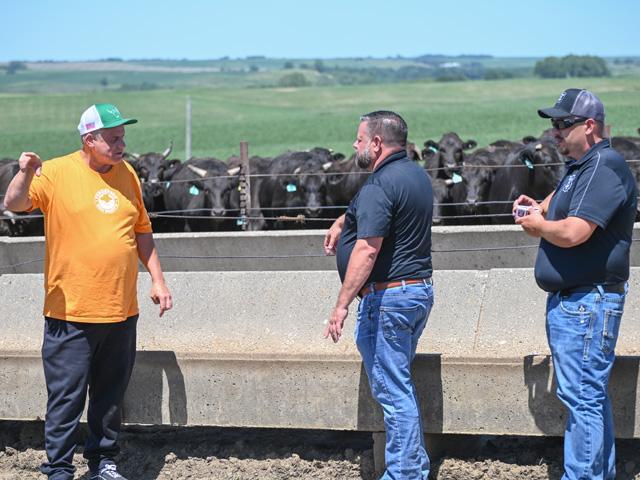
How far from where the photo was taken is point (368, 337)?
5547 mm

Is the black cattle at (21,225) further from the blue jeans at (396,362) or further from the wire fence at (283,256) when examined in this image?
the blue jeans at (396,362)

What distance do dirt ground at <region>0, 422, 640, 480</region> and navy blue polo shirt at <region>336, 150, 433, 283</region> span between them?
4.79ft

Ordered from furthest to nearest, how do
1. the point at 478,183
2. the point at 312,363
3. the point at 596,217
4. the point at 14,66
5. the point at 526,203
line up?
the point at 14,66 → the point at 478,183 → the point at 312,363 → the point at 526,203 → the point at 596,217

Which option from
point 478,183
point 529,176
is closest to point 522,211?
point 529,176

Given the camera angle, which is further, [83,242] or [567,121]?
[83,242]

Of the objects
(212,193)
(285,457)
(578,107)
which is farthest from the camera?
(212,193)

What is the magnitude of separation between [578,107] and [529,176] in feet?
34.6

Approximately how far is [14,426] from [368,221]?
3584 millimetres

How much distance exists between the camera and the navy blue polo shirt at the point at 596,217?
16.4 ft

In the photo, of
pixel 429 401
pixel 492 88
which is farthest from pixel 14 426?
pixel 492 88

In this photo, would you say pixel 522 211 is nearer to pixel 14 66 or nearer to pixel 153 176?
pixel 153 176

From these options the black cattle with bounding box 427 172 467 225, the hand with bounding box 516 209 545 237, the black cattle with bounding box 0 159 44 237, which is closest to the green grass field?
the black cattle with bounding box 427 172 467 225

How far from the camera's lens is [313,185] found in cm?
1680

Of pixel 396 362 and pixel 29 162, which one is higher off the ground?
pixel 29 162
